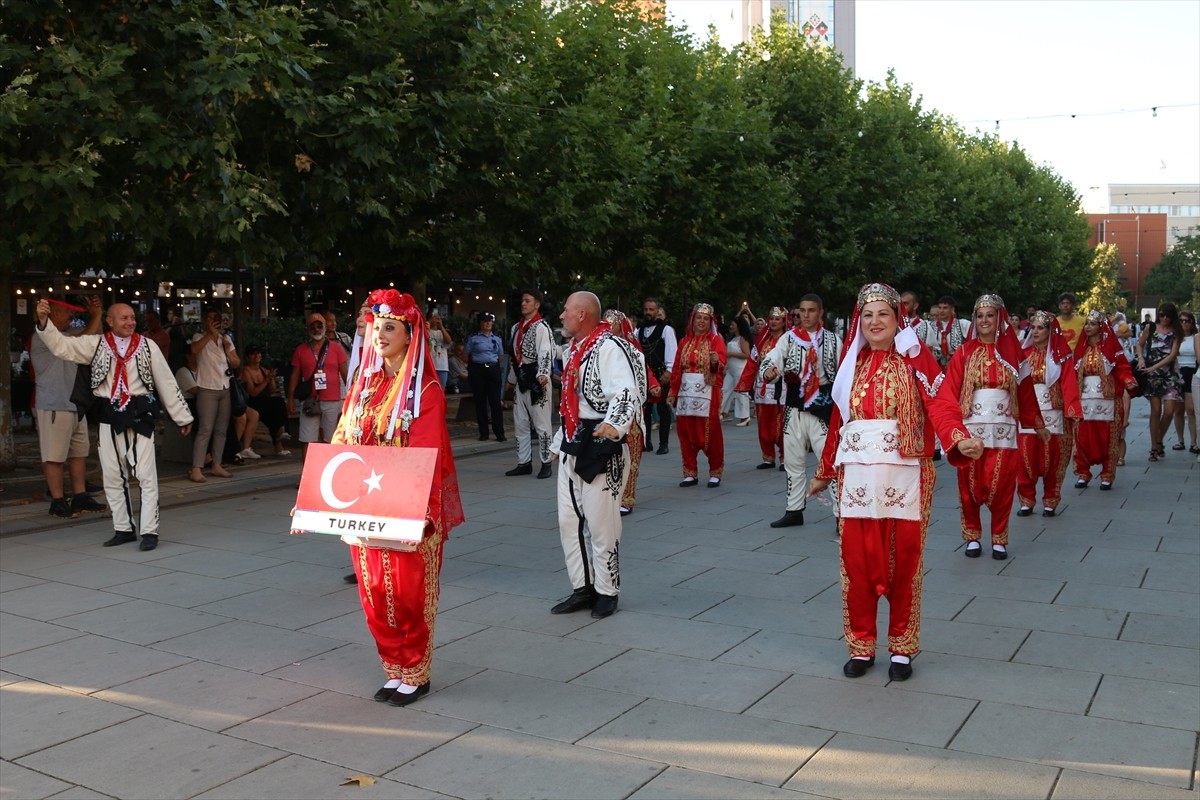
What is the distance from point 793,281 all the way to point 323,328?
21.1 metres

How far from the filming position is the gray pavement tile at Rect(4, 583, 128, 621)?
694 centimetres

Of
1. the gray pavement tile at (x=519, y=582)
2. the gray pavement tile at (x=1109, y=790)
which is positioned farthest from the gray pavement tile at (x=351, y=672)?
the gray pavement tile at (x=1109, y=790)

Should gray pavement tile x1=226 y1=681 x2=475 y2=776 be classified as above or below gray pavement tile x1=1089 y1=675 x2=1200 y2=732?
above

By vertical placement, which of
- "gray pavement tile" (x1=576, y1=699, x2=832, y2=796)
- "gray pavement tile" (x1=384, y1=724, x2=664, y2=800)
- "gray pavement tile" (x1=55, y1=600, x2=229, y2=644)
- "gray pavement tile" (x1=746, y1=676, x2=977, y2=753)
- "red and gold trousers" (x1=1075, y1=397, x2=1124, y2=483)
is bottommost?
"gray pavement tile" (x1=746, y1=676, x2=977, y2=753)

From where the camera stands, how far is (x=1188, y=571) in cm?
782

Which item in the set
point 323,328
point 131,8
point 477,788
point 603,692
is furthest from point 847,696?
point 131,8

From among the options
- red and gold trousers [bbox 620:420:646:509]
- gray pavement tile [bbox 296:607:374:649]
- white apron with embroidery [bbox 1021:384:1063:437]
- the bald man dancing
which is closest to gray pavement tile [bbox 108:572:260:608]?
gray pavement tile [bbox 296:607:374:649]

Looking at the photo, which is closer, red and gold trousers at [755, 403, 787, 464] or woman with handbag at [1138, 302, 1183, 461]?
red and gold trousers at [755, 403, 787, 464]

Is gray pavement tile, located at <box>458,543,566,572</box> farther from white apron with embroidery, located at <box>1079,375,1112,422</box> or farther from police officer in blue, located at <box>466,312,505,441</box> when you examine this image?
police officer in blue, located at <box>466,312,505,441</box>

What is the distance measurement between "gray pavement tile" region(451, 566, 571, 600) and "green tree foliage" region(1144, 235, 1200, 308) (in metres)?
92.5

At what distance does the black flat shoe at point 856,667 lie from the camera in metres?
5.46

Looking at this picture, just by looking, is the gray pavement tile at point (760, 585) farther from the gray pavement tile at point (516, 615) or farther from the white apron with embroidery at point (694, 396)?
the white apron with embroidery at point (694, 396)

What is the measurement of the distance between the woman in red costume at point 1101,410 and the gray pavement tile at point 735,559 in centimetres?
526

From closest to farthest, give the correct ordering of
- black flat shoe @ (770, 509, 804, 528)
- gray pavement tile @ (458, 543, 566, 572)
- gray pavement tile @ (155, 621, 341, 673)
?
1. gray pavement tile @ (155, 621, 341, 673)
2. gray pavement tile @ (458, 543, 566, 572)
3. black flat shoe @ (770, 509, 804, 528)
